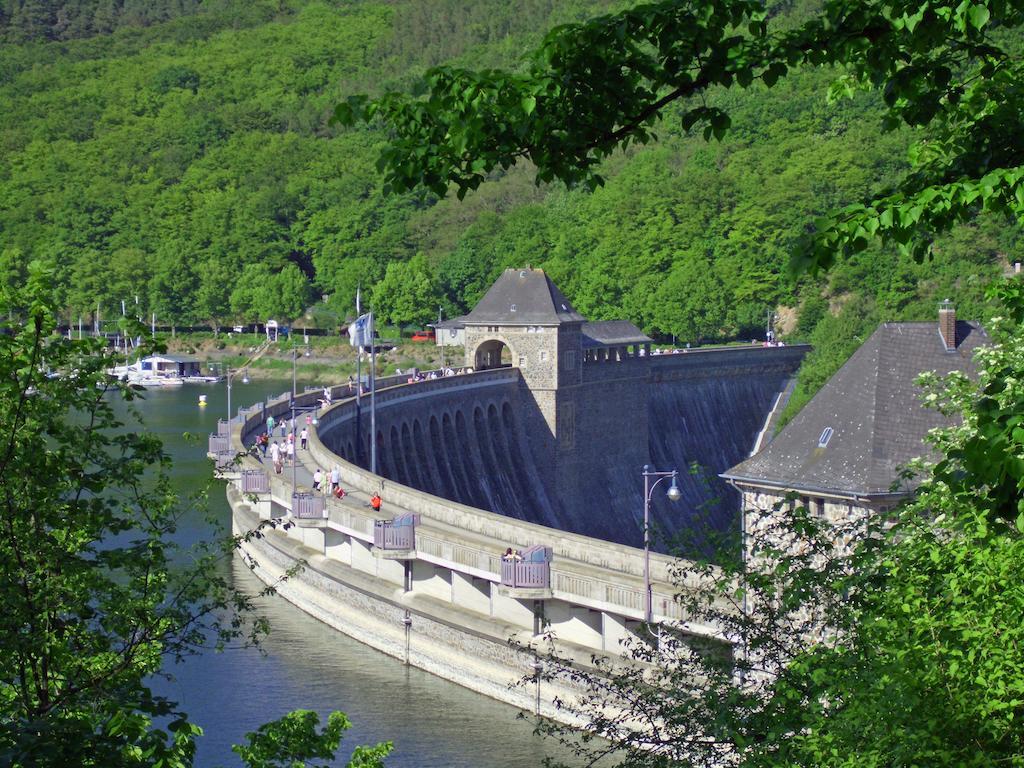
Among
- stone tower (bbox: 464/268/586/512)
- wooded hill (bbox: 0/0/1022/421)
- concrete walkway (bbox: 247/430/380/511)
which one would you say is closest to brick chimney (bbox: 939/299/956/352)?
concrete walkway (bbox: 247/430/380/511)

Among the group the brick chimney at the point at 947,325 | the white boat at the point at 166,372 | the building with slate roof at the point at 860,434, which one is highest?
the brick chimney at the point at 947,325

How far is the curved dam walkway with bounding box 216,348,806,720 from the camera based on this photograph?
33375 mm

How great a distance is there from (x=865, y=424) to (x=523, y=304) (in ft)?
91.5

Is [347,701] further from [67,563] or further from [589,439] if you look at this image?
[589,439]

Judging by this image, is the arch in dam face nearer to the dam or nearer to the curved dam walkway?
the dam

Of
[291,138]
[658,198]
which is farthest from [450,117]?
[291,138]

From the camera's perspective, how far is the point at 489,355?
67.6 metres

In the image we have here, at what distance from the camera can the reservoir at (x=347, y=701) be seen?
1233 inches

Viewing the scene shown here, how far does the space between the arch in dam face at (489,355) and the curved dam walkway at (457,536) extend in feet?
9.16

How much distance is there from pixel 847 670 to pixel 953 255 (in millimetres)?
86509

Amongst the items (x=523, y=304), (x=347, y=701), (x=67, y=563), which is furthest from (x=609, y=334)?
(x=67, y=563)

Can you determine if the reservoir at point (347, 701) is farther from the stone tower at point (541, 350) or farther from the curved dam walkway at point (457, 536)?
the stone tower at point (541, 350)

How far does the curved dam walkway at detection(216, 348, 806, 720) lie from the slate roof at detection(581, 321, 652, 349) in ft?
3.76

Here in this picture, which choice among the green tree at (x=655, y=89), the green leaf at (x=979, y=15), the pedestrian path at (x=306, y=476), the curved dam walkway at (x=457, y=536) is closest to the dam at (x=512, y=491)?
the curved dam walkway at (x=457, y=536)
